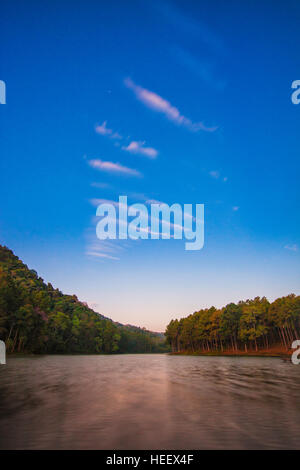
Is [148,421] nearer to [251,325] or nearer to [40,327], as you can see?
[40,327]

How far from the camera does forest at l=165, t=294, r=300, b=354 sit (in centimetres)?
9506

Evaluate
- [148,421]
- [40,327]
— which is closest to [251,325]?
[40,327]

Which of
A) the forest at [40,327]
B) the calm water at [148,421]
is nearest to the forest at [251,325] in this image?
the forest at [40,327]

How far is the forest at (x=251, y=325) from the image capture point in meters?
95.1

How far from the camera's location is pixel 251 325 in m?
106

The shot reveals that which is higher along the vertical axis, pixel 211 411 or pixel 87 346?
pixel 211 411

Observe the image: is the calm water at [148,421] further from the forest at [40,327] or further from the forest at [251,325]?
the forest at [251,325]

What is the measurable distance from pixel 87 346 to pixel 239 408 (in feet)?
579

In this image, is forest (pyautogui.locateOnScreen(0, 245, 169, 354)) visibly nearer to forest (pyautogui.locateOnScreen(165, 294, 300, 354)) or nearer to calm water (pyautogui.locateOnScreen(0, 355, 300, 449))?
forest (pyautogui.locateOnScreen(165, 294, 300, 354))
